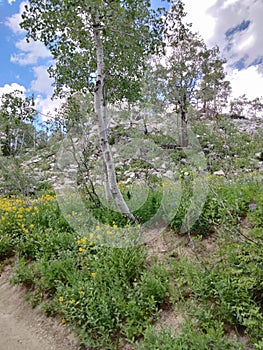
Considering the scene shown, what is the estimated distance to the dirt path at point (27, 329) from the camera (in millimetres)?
3186

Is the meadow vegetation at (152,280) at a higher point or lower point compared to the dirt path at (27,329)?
higher

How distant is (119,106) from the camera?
762 centimetres

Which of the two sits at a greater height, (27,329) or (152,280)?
(152,280)

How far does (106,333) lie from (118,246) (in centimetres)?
130

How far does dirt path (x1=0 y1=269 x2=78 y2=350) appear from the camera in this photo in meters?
3.19

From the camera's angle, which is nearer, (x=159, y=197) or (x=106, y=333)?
(x=106, y=333)

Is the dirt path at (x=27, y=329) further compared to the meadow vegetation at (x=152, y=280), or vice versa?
the dirt path at (x=27, y=329)

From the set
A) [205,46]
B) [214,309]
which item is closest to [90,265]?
[214,309]

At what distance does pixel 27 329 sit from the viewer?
352 centimetres

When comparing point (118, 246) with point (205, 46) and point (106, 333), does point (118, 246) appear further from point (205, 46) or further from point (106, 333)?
point (205, 46)

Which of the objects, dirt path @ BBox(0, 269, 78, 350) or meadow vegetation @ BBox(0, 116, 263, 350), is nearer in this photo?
meadow vegetation @ BBox(0, 116, 263, 350)

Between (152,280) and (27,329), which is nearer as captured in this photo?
(152,280)

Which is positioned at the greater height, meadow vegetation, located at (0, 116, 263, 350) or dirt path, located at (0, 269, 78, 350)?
meadow vegetation, located at (0, 116, 263, 350)

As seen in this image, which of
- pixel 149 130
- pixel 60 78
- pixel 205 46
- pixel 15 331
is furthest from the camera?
pixel 205 46
